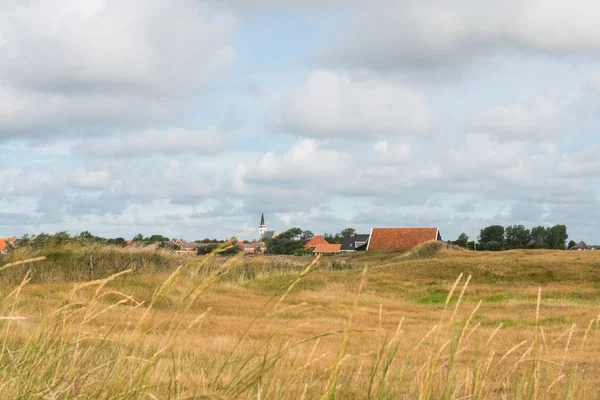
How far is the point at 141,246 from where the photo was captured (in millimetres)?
24797

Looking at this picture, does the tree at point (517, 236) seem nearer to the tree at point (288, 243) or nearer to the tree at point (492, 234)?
the tree at point (492, 234)

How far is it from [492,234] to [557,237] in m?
9.89

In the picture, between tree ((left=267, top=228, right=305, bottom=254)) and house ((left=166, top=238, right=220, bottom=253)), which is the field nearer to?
house ((left=166, top=238, right=220, bottom=253))

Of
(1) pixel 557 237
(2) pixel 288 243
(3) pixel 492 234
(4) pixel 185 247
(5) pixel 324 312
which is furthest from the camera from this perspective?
(2) pixel 288 243

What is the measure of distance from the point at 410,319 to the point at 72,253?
1292 centimetres

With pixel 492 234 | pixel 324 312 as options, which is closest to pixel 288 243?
pixel 492 234

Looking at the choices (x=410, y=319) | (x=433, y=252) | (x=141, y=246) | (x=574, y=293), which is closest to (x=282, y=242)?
(x=433, y=252)

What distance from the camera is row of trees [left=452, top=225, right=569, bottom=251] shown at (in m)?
62.5

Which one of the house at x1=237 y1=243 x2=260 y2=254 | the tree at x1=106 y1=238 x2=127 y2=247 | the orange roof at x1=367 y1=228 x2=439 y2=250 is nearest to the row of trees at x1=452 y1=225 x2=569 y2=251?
the orange roof at x1=367 y1=228 x2=439 y2=250

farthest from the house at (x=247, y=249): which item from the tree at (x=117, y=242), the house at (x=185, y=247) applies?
the tree at (x=117, y=242)

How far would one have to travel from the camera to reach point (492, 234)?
212 ft

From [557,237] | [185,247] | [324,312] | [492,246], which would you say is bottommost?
[324,312]

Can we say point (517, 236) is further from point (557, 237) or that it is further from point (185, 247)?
point (185, 247)

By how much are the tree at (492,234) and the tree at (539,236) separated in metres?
3.50
